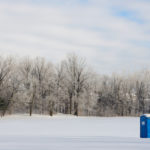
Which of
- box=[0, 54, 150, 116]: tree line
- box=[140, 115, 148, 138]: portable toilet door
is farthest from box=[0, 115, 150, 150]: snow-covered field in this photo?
box=[0, 54, 150, 116]: tree line

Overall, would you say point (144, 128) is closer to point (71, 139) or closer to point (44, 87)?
point (71, 139)

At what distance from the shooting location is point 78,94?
194ft

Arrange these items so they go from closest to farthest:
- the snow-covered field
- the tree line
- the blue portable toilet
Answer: the snow-covered field
the blue portable toilet
the tree line

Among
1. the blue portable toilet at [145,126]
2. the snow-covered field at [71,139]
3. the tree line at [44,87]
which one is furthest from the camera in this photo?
the tree line at [44,87]

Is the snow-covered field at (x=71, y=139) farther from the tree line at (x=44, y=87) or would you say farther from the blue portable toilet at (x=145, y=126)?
the tree line at (x=44, y=87)

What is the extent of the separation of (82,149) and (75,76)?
52.2m

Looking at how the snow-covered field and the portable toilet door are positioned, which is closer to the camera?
the snow-covered field

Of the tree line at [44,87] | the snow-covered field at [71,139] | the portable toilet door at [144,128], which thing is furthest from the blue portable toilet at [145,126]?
the tree line at [44,87]

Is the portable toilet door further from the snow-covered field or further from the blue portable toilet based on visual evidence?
the snow-covered field

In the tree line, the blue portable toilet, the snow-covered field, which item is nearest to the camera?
the snow-covered field

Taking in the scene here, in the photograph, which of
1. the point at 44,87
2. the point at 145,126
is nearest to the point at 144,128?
the point at 145,126

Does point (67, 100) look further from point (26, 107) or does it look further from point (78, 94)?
point (26, 107)

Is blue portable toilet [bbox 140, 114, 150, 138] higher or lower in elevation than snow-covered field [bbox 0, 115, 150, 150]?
higher

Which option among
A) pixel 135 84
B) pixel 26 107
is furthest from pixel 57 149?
pixel 135 84
